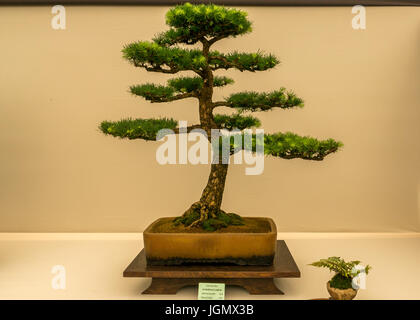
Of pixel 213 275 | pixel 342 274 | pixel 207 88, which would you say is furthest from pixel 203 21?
pixel 342 274

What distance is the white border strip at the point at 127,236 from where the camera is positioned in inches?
111

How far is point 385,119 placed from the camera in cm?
283

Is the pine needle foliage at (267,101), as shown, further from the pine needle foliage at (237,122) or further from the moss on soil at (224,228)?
the moss on soil at (224,228)

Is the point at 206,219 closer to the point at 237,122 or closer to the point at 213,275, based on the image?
the point at 213,275

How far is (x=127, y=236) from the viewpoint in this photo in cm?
286

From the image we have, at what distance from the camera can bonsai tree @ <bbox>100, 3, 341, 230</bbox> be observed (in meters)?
1.77

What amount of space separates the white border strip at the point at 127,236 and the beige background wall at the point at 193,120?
62 millimetres

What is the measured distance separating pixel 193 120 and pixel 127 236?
899 mm

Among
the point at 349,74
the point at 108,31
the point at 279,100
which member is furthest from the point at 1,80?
the point at 349,74

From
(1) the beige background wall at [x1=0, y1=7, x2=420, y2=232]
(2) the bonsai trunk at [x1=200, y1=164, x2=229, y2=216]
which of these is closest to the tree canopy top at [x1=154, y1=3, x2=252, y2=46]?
(2) the bonsai trunk at [x1=200, y1=164, x2=229, y2=216]

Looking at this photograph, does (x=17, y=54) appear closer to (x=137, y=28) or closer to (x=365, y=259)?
(x=137, y=28)

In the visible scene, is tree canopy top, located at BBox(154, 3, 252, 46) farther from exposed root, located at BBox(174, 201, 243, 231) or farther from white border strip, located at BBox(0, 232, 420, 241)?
white border strip, located at BBox(0, 232, 420, 241)

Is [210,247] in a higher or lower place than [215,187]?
Result: lower

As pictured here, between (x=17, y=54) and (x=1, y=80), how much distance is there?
0.67 ft
